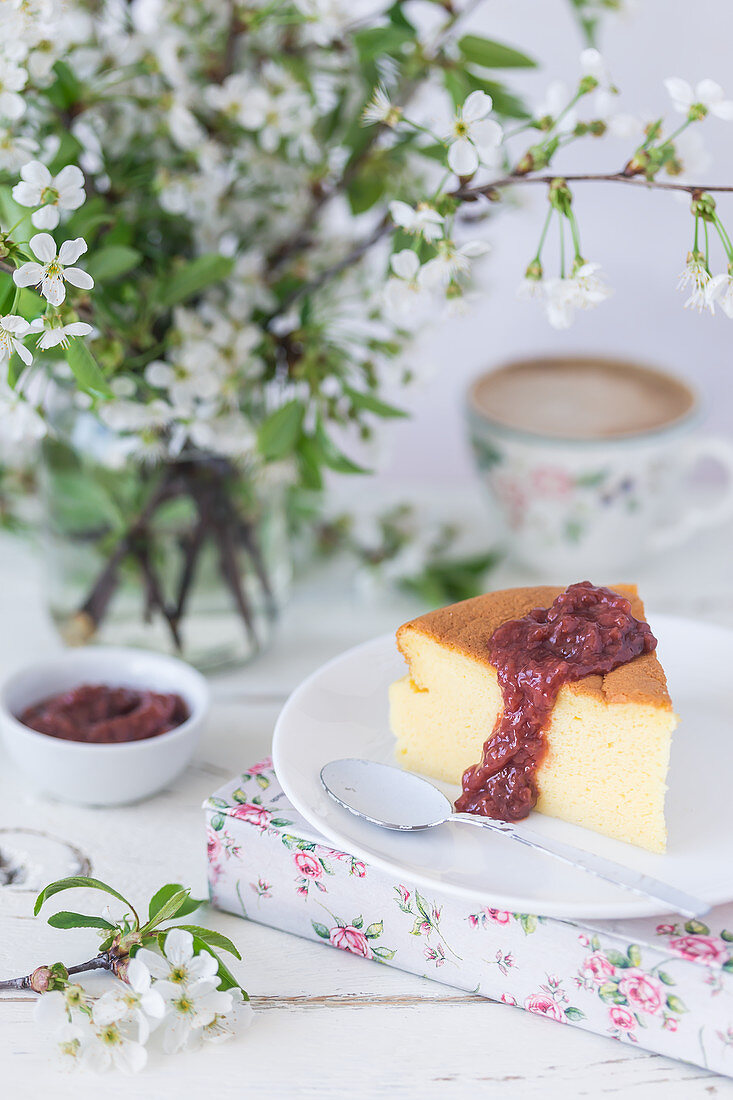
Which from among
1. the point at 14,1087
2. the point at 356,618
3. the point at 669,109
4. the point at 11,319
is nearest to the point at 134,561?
the point at 356,618

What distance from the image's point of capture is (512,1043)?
2.66 feet

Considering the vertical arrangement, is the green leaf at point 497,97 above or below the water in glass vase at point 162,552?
above

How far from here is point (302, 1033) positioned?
822 millimetres

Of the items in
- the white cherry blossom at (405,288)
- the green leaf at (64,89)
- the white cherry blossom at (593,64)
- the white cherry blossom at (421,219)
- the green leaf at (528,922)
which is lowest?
the green leaf at (528,922)

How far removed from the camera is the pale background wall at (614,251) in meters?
1.72

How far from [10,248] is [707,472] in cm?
146

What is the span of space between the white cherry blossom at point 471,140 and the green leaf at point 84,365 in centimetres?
29

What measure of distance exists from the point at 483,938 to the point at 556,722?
0.16m

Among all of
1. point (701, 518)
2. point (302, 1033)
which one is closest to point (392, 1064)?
point (302, 1033)

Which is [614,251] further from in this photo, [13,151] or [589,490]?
[13,151]

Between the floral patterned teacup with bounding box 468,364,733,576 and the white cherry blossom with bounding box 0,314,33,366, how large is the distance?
0.75 meters

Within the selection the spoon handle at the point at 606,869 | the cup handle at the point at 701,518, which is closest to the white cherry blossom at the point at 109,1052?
the spoon handle at the point at 606,869

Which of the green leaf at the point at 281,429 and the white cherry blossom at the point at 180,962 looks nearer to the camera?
the white cherry blossom at the point at 180,962

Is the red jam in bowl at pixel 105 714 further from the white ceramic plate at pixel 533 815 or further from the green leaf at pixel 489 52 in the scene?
the green leaf at pixel 489 52
